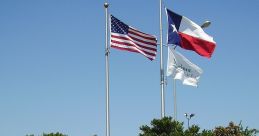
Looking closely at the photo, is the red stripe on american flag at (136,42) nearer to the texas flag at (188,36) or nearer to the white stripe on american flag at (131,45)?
the white stripe on american flag at (131,45)

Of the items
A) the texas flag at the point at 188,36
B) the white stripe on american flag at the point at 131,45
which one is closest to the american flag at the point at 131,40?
the white stripe on american flag at the point at 131,45

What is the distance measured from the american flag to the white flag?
89 cm

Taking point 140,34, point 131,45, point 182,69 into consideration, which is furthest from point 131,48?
point 182,69

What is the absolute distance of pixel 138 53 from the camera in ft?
69.8

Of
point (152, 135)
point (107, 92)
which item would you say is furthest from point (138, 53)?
point (152, 135)

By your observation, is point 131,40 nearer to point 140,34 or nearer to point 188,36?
point 140,34

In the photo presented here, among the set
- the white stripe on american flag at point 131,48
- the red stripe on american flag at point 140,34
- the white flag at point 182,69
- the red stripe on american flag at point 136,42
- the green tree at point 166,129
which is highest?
the red stripe on american flag at point 140,34

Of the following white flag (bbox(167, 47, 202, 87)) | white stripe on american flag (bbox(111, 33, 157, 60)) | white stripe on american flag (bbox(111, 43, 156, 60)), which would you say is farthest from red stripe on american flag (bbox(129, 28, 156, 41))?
white flag (bbox(167, 47, 202, 87))

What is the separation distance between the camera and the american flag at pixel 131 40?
68.6 ft

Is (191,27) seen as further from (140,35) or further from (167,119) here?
(167,119)

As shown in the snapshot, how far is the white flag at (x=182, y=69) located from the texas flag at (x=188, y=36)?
0.74 m

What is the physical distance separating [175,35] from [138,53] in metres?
2.57

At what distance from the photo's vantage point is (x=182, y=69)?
22297 mm

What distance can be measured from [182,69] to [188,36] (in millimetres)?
1873
